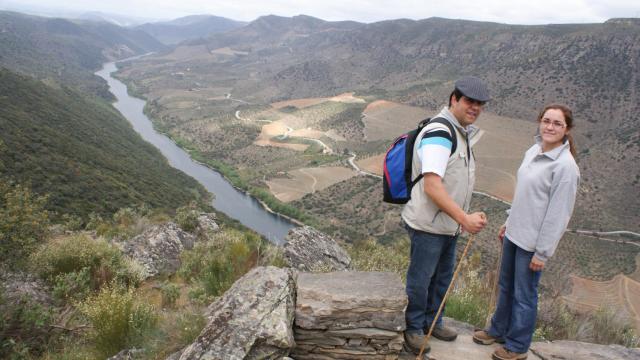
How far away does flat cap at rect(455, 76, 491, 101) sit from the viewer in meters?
3.26

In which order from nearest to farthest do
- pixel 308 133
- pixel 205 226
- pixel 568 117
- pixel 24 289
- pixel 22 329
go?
1. pixel 568 117
2. pixel 22 329
3. pixel 24 289
4. pixel 205 226
5. pixel 308 133

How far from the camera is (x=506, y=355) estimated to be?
3.72 metres

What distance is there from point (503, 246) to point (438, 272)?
2.06ft

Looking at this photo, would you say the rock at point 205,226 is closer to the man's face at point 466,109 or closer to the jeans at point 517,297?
the jeans at point 517,297

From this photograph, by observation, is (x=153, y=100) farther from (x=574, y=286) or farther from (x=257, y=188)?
(x=574, y=286)

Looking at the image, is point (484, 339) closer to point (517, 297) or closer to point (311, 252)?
point (517, 297)

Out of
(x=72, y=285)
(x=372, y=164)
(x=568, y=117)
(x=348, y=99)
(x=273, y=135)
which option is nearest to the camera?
(x=568, y=117)

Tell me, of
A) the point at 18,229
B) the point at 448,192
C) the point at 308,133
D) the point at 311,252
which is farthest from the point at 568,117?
the point at 308,133

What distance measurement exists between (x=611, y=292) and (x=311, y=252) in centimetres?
2596

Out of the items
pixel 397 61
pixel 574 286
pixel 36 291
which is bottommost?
pixel 574 286

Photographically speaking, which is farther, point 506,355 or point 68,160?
point 68,160

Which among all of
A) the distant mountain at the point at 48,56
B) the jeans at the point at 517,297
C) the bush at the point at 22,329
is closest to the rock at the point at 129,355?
the bush at the point at 22,329

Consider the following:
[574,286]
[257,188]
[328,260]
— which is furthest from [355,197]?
[328,260]

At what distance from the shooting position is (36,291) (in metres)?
4.97
